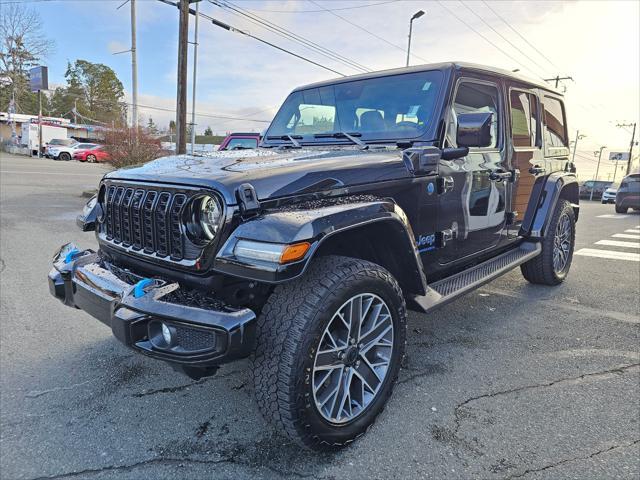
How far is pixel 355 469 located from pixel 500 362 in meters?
1.62

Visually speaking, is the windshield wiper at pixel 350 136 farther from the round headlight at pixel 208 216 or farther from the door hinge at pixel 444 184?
the round headlight at pixel 208 216

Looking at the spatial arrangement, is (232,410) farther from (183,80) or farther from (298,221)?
(183,80)

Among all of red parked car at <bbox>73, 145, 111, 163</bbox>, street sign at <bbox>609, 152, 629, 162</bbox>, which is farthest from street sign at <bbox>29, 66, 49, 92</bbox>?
street sign at <bbox>609, 152, 629, 162</bbox>

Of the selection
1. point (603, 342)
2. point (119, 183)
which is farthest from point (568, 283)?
point (119, 183)

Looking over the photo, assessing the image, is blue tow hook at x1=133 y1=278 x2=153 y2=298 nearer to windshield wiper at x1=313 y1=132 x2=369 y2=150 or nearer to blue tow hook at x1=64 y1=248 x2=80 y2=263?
blue tow hook at x1=64 y1=248 x2=80 y2=263

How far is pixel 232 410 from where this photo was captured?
8.50ft

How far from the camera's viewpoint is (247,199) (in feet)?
6.78

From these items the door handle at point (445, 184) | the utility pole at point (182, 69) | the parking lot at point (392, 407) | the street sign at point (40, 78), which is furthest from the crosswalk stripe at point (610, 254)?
the street sign at point (40, 78)

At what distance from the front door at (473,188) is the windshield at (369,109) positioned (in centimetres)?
23

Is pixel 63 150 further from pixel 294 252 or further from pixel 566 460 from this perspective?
pixel 566 460

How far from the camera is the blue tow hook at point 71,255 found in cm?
273

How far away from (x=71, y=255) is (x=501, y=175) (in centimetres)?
328

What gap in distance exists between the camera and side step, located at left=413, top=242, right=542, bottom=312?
2.81 m

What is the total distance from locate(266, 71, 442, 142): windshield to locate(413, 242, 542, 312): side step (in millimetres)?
1086
